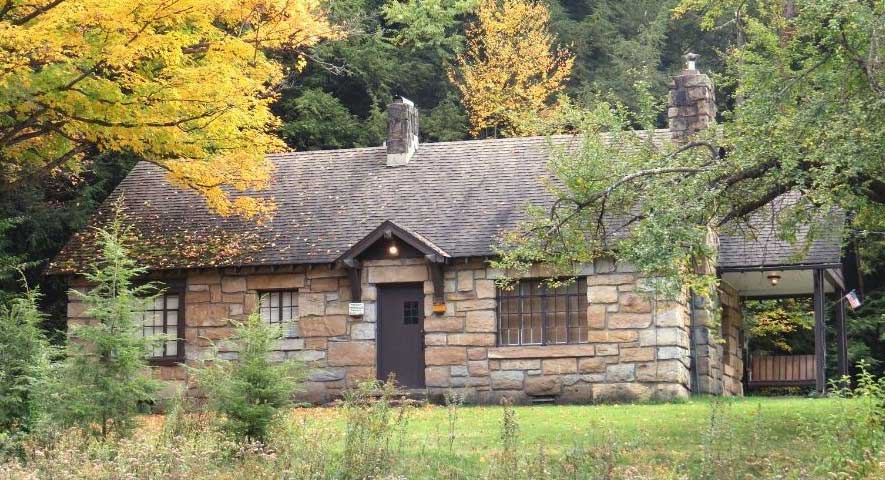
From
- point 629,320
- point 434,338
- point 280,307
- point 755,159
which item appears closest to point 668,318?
point 629,320

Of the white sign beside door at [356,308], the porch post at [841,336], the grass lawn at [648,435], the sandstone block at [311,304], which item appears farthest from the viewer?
the porch post at [841,336]

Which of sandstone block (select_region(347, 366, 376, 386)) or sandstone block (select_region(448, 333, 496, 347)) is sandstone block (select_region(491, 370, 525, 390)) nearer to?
sandstone block (select_region(448, 333, 496, 347))

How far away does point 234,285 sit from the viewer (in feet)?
76.1

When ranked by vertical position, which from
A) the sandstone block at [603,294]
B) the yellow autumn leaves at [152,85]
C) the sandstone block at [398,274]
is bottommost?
the sandstone block at [603,294]

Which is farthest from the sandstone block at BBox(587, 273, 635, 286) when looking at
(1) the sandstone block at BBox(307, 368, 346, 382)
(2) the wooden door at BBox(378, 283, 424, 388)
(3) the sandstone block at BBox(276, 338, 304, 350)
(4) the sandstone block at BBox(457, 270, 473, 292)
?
(3) the sandstone block at BBox(276, 338, 304, 350)

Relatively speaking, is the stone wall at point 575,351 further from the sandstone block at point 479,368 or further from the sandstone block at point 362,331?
the sandstone block at point 362,331

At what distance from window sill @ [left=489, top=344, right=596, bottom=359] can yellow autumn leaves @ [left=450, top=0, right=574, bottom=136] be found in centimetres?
1266

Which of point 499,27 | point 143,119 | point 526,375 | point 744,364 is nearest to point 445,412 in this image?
point 526,375

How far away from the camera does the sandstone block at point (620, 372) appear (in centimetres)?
2144

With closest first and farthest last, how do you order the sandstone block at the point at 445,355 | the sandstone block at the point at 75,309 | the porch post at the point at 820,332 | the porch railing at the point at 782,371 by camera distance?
the sandstone block at the point at 445,355 → the porch post at the point at 820,332 → the sandstone block at the point at 75,309 → the porch railing at the point at 782,371

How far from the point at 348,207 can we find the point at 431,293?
2.74 m

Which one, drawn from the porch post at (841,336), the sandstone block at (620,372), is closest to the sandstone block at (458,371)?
the sandstone block at (620,372)

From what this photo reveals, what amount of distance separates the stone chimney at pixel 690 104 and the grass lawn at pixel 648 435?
5369 mm

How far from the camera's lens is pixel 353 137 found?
3425 centimetres
